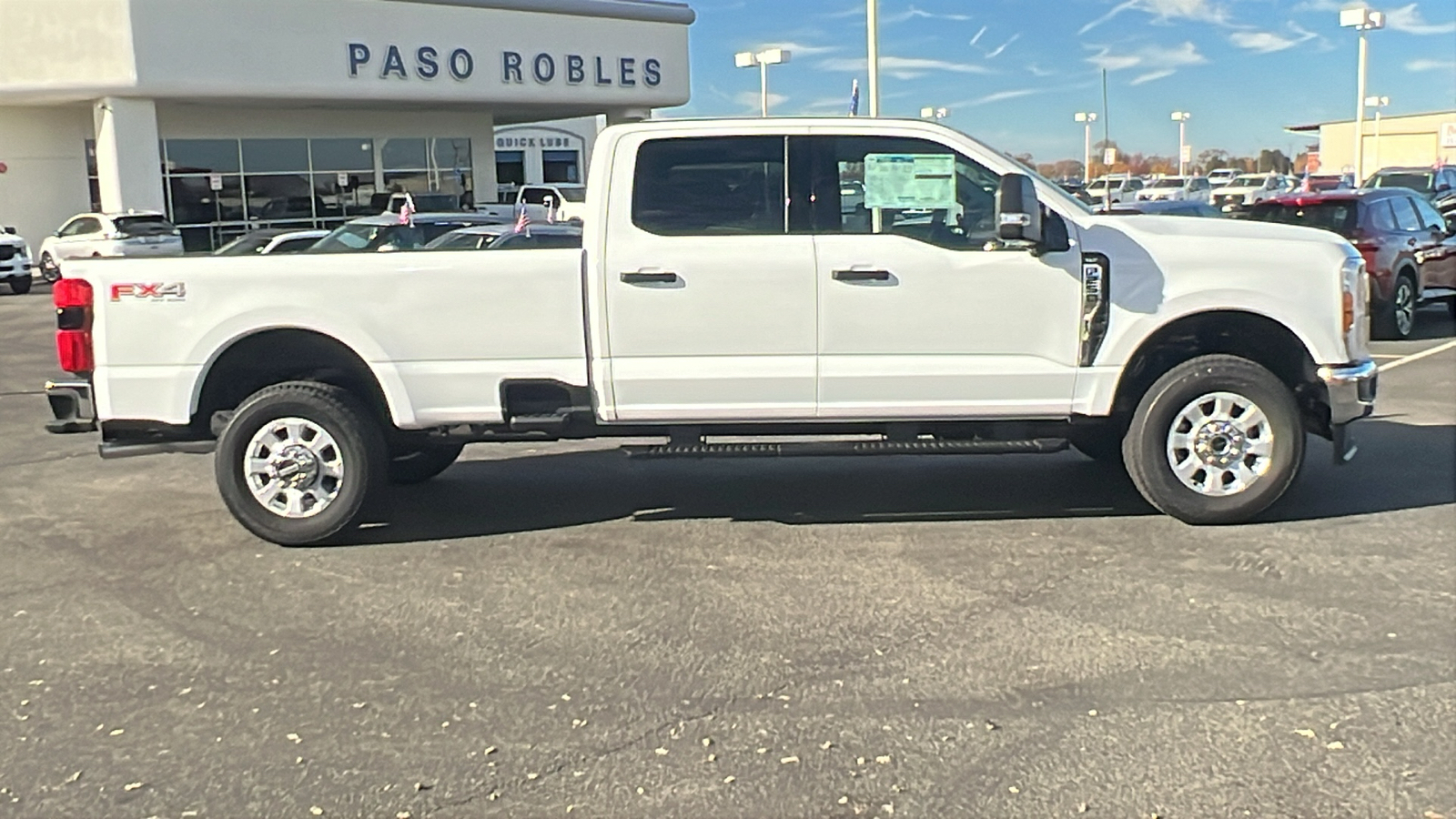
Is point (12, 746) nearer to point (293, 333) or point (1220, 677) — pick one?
point (293, 333)

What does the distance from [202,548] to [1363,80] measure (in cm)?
4007

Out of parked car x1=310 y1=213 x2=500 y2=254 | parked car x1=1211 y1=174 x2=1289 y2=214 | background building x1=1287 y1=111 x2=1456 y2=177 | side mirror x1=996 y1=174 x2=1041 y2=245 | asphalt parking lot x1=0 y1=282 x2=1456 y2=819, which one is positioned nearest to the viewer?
asphalt parking lot x1=0 y1=282 x2=1456 y2=819

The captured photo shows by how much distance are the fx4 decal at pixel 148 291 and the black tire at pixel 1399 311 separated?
1240 cm

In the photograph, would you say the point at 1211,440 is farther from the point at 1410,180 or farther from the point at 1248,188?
the point at 1248,188

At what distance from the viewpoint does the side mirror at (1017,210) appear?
6137 mm

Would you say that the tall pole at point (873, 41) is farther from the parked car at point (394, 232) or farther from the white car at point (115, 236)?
the white car at point (115, 236)

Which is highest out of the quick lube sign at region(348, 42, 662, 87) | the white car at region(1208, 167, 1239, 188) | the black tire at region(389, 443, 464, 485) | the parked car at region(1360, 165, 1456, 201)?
the quick lube sign at region(348, 42, 662, 87)

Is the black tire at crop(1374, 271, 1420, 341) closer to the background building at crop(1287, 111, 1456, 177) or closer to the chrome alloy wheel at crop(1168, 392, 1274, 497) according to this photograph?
the chrome alloy wheel at crop(1168, 392, 1274, 497)

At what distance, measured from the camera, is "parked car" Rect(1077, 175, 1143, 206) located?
45566mm

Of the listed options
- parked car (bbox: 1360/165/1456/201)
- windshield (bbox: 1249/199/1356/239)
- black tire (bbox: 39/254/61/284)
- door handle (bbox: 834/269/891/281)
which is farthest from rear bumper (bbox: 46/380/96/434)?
parked car (bbox: 1360/165/1456/201)

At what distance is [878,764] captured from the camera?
13.1ft

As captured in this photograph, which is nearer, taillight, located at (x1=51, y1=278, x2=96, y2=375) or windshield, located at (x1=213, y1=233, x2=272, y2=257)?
taillight, located at (x1=51, y1=278, x2=96, y2=375)

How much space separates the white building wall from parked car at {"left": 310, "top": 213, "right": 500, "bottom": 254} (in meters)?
18.2

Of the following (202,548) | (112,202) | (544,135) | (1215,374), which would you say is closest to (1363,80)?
(544,135)
